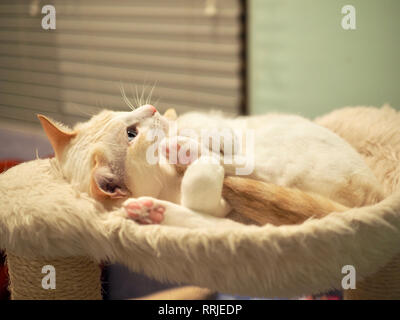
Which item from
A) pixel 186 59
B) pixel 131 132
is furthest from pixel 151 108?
pixel 186 59

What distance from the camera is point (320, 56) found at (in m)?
1.39

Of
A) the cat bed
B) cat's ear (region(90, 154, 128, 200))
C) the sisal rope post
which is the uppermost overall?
cat's ear (region(90, 154, 128, 200))

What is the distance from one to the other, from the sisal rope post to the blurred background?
0.80 feet

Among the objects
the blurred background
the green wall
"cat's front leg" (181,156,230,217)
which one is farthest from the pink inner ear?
the green wall

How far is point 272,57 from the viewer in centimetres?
154

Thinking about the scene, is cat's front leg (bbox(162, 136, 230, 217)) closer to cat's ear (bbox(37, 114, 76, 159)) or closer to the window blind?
cat's ear (bbox(37, 114, 76, 159))

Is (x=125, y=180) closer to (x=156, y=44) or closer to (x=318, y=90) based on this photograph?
(x=318, y=90)

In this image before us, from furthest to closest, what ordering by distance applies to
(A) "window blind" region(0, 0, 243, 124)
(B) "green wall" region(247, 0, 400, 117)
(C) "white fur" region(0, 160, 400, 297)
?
(A) "window blind" region(0, 0, 243, 124) < (B) "green wall" region(247, 0, 400, 117) < (C) "white fur" region(0, 160, 400, 297)

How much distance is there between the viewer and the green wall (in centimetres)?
121

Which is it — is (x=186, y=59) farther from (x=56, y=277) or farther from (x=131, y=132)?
(x=56, y=277)

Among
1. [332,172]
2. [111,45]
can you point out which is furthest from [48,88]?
[332,172]

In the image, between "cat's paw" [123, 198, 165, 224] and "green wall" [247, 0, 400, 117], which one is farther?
"green wall" [247, 0, 400, 117]

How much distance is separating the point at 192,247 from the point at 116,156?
0.22m

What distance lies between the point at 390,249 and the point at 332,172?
16cm
